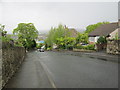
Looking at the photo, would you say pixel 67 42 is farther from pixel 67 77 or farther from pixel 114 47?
pixel 67 77

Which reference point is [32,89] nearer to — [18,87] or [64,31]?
[18,87]

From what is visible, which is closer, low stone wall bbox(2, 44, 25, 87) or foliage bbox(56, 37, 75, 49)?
low stone wall bbox(2, 44, 25, 87)

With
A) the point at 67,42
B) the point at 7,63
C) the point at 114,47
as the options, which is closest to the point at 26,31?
the point at 67,42

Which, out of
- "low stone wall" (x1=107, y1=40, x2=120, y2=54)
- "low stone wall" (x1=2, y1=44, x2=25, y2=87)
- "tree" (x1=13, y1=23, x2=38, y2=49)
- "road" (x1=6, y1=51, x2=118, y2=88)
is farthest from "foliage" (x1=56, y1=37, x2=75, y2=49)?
"low stone wall" (x1=2, y1=44, x2=25, y2=87)

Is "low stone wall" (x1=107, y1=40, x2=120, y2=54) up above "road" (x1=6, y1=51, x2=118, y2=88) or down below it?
above

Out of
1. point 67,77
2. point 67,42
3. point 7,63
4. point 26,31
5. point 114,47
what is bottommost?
point 67,77

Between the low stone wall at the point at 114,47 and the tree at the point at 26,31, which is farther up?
the tree at the point at 26,31

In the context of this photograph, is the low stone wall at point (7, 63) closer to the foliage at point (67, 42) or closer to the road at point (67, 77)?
the road at point (67, 77)

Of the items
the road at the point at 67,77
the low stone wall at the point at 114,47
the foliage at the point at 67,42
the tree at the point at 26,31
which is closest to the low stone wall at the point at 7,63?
the road at the point at 67,77

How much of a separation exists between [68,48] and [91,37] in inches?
329

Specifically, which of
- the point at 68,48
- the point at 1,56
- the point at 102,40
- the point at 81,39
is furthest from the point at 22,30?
the point at 1,56

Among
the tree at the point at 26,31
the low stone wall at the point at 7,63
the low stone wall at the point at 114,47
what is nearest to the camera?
the low stone wall at the point at 7,63

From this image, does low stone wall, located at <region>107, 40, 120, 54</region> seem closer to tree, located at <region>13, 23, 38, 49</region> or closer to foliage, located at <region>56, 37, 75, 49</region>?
foliage, located at <region>56, 37, 75, 49</region>

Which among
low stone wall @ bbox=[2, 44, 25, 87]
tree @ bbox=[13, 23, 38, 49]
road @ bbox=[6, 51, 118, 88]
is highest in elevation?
tree @ bbox=[13, 23, 38, 49]
